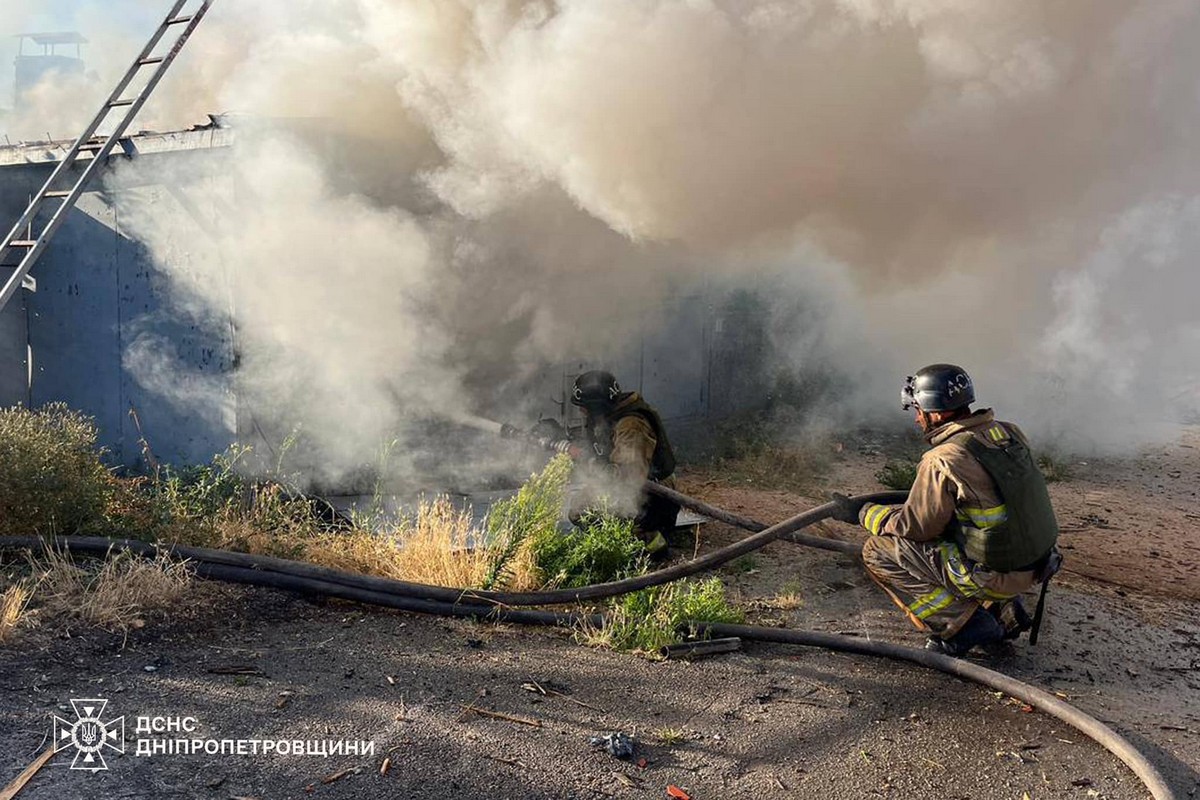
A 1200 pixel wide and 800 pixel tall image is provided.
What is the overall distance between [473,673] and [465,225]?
14.1 feet

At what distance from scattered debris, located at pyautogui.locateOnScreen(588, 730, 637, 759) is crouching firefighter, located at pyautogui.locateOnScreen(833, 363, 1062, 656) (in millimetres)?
1859

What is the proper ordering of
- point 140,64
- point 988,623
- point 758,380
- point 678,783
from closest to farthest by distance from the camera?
point 678,783 → point 988,623 → point 140,64 → point 758,380

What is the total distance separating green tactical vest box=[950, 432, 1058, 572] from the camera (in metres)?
4.00

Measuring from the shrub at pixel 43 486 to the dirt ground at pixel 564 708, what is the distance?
3.43 ft

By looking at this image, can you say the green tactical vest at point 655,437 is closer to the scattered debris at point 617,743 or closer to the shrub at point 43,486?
the scattered debris at point 617,743

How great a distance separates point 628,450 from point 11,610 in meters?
3.51

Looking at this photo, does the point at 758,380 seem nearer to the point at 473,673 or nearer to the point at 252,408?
the point at 252,408

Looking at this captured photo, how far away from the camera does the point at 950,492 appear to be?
4.09 metres

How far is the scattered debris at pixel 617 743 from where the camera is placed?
3107 mm

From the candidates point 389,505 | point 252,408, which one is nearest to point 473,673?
point 389,505

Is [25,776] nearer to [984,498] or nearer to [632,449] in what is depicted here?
[632,449]

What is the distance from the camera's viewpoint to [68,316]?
24.6 feet

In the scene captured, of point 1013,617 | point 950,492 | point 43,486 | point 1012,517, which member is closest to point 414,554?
point 43,486

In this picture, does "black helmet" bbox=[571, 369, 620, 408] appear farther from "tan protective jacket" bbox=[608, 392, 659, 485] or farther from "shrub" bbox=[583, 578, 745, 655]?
"shrub" bbox=[583, 578, 745, 655]
